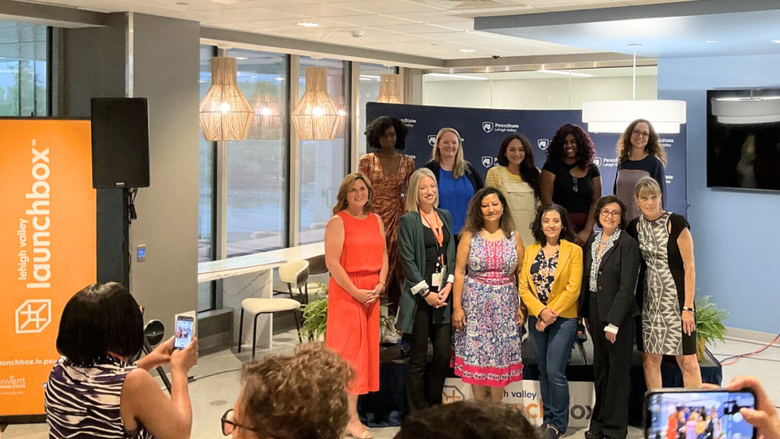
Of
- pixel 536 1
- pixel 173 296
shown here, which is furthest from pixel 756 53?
pixel 173 296

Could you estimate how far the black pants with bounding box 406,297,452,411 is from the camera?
595 cm

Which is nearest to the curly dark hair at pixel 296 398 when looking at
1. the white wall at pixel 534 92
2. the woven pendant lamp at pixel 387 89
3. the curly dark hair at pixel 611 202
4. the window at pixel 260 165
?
the curly dark hair at pixel 611 202

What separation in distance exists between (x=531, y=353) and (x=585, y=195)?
1312 millimetres

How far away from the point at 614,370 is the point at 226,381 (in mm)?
3259

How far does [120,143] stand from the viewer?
20.1 ft

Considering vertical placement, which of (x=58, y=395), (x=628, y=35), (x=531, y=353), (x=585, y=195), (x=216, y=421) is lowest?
(x=216, y=421)

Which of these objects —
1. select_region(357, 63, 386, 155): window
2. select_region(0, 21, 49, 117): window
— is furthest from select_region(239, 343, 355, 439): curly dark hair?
select_region(357, 63, 386, 155): window

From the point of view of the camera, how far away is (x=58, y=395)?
8.59 feet

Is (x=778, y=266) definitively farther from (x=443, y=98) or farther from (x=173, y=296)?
(x=173, y=296)

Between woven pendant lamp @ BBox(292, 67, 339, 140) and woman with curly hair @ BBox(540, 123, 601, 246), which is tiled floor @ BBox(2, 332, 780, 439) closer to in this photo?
woman with curly hair @ BBox(540, 123, 601, 246)

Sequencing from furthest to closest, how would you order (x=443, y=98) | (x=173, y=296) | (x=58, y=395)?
(x=443, y=98) < (x=173, y=296) < (x=58, y=395)

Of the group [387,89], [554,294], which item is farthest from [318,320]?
[387,89]

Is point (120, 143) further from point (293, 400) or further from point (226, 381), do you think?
point (293, 400)

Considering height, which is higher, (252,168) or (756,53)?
(756,53)
